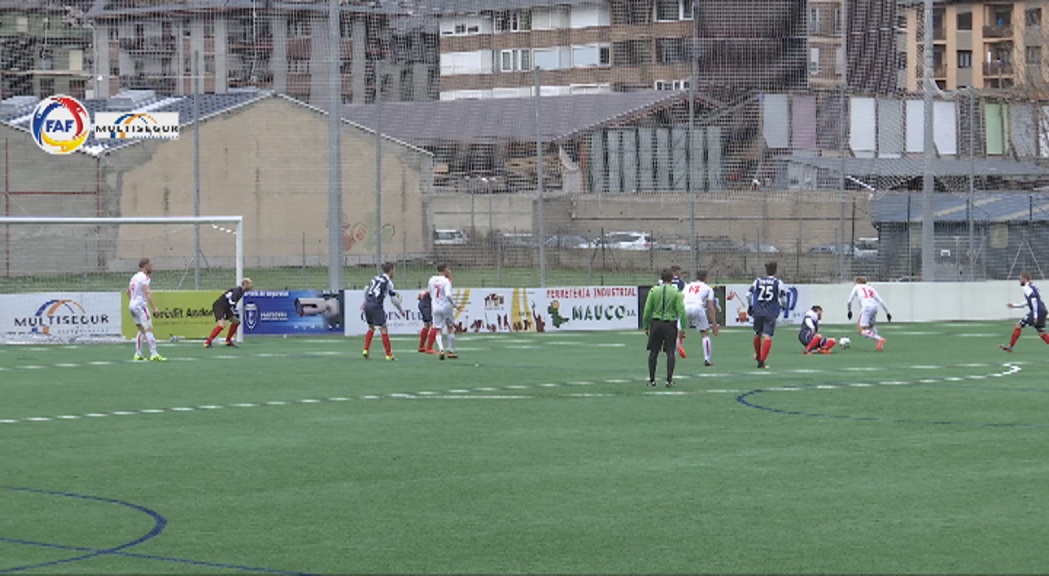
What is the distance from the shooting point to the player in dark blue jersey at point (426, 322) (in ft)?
110

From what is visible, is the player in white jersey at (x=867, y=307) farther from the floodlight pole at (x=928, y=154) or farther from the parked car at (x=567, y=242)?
the parked car at (x=567, y=242)

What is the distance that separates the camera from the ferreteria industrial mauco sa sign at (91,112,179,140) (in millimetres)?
44250

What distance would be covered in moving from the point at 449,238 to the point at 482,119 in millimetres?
5638

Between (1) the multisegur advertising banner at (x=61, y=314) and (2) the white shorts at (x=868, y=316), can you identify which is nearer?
(2) the white shorts at (x=868, y=316)

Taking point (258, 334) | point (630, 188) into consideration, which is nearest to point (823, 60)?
point (630, 188)

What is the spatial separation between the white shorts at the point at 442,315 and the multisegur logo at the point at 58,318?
9809 millimetres

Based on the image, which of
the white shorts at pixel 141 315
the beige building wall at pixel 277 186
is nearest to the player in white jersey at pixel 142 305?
the white shorts at pixel 141 315

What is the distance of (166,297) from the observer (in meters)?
38.4

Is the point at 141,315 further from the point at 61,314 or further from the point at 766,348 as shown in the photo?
the point at 766,348

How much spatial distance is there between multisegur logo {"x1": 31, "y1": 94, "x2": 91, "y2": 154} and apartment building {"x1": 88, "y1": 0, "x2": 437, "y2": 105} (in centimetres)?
318

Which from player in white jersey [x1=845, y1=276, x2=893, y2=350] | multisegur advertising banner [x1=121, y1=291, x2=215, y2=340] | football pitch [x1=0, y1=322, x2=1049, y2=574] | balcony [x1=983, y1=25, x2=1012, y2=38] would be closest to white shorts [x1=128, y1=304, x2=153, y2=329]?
football pitch [x1=0, y1=322, x2=1049, y2=574]

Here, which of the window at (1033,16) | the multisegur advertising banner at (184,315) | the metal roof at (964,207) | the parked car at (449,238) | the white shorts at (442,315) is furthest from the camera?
the window at (1033,16)

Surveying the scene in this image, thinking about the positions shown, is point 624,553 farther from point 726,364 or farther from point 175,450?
point 726,364

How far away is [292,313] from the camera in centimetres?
3969
